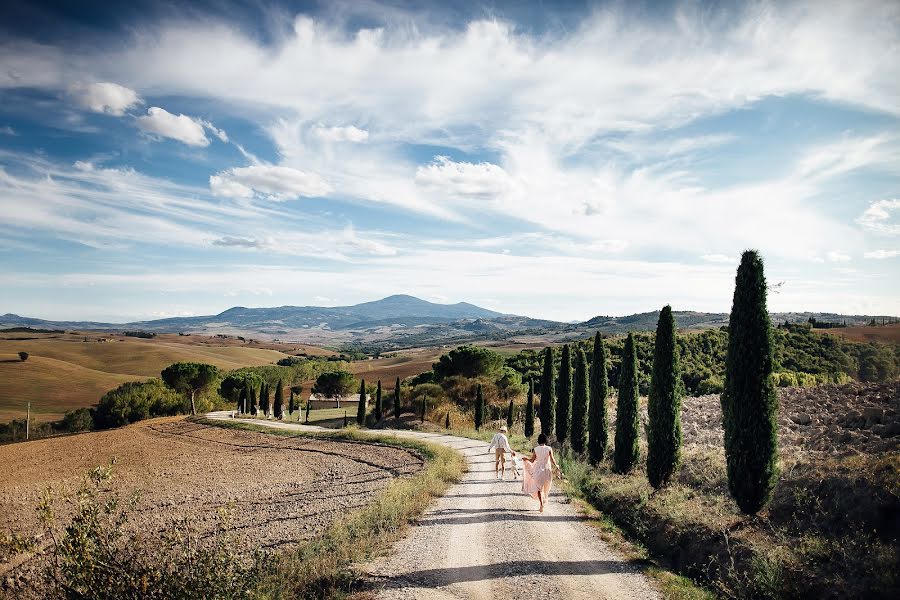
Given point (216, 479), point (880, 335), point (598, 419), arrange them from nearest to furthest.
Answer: point (598, 419) < point (216, 479) < point (880, 335)

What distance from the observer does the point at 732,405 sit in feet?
38.1

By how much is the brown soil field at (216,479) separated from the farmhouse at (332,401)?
106 feet

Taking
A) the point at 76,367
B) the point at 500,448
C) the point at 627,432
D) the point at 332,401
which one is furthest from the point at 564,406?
the point at 76,367

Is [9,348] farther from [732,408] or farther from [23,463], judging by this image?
[732,408]

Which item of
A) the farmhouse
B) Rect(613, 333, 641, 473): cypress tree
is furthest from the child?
the farmhouse

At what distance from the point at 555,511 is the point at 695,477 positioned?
5.04 meters

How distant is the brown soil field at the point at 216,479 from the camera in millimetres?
13211

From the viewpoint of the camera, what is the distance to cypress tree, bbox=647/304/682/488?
558 inches

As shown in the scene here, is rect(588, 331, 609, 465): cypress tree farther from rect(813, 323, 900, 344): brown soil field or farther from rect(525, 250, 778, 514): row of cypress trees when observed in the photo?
rect(813, 323, 900, 344): brown soil field

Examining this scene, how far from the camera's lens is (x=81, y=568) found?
6086 millimetres

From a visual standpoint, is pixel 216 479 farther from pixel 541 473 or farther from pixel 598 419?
pixel 598 419

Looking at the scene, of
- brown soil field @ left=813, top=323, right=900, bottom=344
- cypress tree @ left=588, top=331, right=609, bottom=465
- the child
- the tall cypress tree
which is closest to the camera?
the child

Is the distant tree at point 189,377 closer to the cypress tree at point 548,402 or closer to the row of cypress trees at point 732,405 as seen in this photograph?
the cypress tree at point 548,402

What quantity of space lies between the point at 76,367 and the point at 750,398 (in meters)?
111
